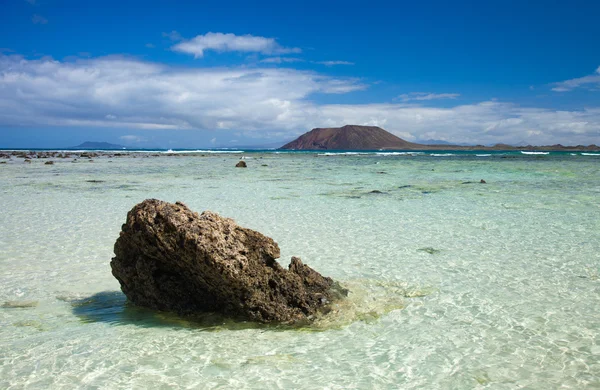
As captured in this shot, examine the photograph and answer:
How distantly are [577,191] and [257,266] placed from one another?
1659 cm

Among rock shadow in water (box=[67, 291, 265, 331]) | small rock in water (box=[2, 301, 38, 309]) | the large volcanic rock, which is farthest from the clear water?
the large volcanic rock

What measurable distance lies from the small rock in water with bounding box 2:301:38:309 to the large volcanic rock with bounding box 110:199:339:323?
112 cm

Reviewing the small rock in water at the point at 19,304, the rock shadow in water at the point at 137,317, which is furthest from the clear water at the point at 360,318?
the small rock in water at the point at 19,304

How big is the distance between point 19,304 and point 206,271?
8.63 ft

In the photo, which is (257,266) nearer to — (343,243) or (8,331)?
(8,331)

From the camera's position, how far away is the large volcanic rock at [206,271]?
190 inches

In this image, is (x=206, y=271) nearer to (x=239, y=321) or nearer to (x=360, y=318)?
(x=239, y=321)

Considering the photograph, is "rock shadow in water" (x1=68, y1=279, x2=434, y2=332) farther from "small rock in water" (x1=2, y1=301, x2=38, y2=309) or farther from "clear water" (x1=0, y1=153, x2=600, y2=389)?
"small rock in water" (x1=2, y1=301, x2=38, y2=309)

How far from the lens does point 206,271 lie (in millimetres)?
4844

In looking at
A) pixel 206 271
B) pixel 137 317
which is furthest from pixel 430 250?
pixel 137 317

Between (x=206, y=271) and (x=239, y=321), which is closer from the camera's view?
(x=206, y=271)

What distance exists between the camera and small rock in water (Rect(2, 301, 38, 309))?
17.9ft

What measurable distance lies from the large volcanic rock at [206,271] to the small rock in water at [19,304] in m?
1.12

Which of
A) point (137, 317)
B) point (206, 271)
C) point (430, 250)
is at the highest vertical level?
point (206, 271)
